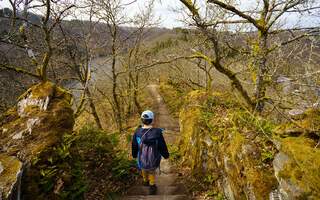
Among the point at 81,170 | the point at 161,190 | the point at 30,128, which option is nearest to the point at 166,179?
the point at 161,190

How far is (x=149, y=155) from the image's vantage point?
6.25m

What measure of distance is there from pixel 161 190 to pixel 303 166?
362 cm

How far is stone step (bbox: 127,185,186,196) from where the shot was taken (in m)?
6.46

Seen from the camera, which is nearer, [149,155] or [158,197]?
[158,197]

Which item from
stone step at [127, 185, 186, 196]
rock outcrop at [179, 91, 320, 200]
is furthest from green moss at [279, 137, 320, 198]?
stone step at [127, 185, 186, 196]

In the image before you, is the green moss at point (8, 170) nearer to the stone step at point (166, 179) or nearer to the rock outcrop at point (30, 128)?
the rock outcrop at point (30, 128)

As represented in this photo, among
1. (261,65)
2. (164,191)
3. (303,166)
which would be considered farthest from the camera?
(261,65)

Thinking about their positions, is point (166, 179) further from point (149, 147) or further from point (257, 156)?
point (257, 156)

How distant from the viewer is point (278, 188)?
3822 mm

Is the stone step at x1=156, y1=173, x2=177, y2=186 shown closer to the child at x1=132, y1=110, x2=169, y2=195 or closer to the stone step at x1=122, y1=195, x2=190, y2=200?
the child at x1=132, y1=110, x2=169, y2=195

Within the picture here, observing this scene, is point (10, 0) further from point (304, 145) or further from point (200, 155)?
point (304, 145)

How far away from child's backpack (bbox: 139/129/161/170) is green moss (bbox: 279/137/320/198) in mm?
2886

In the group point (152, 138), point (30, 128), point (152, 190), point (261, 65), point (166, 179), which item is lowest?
point (166, 179)

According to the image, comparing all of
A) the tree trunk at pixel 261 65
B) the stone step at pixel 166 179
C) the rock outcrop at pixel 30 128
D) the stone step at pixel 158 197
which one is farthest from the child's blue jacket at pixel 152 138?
the tree trunk at pixel 261 65
